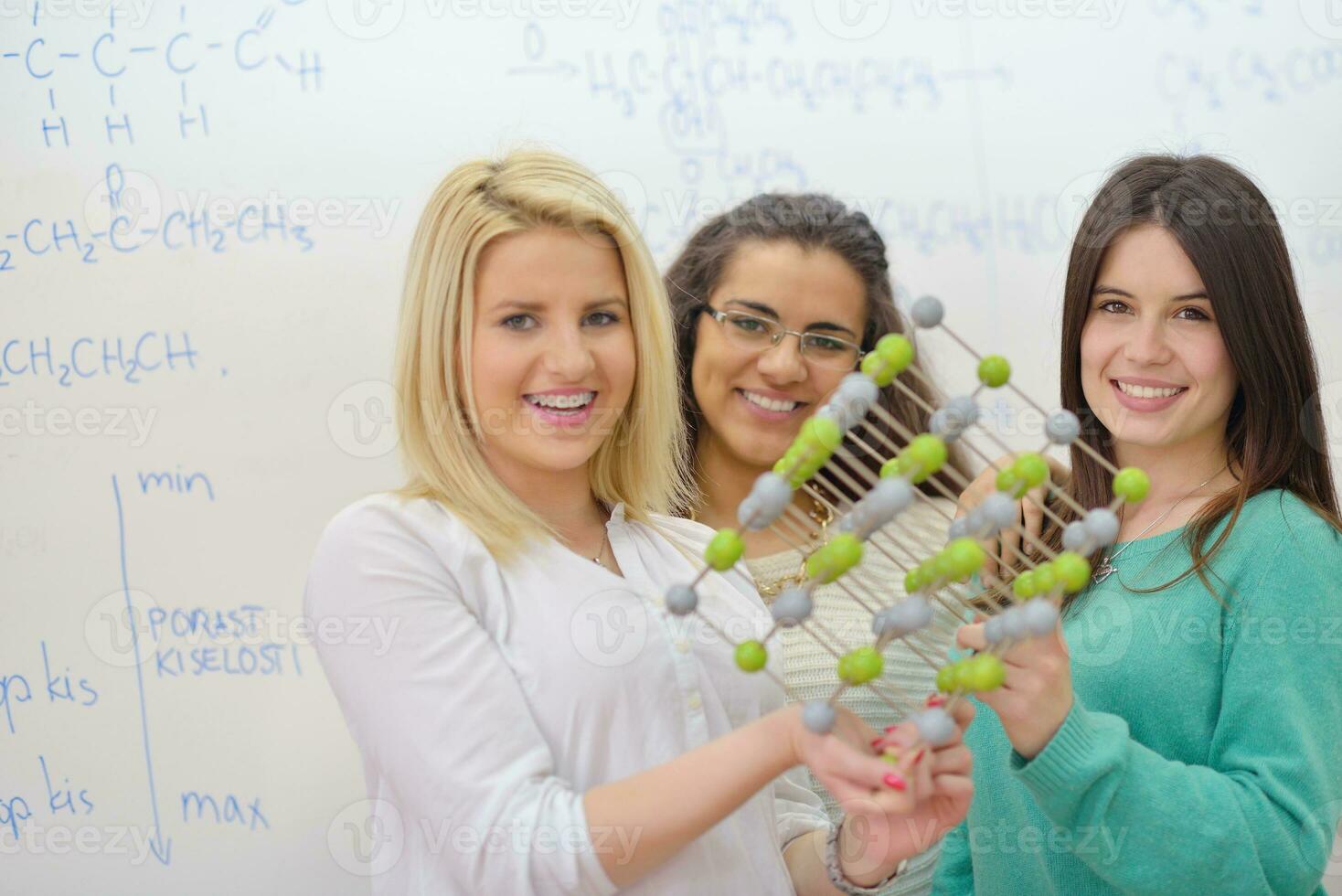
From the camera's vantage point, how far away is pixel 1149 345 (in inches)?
56.6

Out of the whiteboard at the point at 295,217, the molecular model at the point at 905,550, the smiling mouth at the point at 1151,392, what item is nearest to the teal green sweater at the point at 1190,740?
the smiling mouth at the point at 1151,392

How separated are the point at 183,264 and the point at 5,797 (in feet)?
3.17

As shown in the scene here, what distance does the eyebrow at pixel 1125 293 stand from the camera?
56.8 inches

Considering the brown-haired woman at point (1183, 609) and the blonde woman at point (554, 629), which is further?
the brown-haired woman at point (1183, 609)

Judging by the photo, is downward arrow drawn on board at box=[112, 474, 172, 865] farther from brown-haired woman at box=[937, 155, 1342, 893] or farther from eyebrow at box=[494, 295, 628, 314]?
brown-haired woman at box=[937, 155, 1342, 893]

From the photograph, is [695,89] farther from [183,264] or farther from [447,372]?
[447,372]

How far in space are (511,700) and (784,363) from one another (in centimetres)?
91

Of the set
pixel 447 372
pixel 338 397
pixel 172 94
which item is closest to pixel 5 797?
pixel 338 397

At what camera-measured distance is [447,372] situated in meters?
1.24

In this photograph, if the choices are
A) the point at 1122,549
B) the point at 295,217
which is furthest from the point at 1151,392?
the point at 295,217

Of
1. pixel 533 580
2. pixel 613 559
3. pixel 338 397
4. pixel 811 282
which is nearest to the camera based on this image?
pixel 533 580

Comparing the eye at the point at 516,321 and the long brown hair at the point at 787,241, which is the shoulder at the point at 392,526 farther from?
the long brown hair at the point at 787,241

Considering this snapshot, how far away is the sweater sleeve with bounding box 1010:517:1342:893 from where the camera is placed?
1.21m

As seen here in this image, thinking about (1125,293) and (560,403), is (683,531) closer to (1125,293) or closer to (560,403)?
(560,403)
